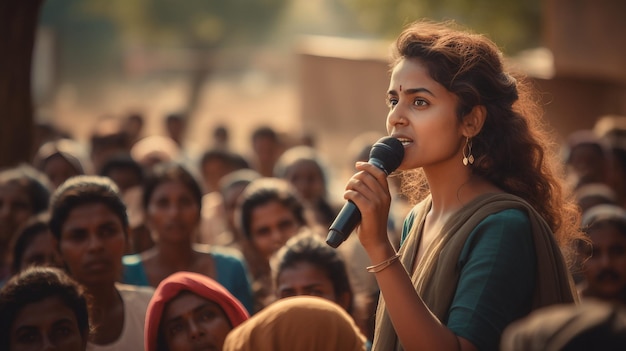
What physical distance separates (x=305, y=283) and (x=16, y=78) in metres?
3.84

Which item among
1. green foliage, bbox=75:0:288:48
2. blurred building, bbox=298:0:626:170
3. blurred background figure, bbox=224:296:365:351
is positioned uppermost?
green foliage, bbox=75:0:288:48


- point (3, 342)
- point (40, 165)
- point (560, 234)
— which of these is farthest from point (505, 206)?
point (40, 165)

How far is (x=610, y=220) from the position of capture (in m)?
6.04

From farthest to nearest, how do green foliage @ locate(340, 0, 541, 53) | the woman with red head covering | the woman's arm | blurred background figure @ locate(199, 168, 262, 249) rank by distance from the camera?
green foliage @ locate(340, 0, 541, 53) < blurred background figure @ locate(199, 168, 262, 249) < the woman with red head covering < the woman's arm

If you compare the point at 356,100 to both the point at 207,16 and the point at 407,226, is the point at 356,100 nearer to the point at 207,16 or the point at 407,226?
the point at 407,226

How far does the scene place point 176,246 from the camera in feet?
19.8

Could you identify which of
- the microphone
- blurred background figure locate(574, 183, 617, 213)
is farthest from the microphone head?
blurred background figure locate(574, 183, 617, 213)

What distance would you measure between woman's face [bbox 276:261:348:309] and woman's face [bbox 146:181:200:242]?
55.8 inches

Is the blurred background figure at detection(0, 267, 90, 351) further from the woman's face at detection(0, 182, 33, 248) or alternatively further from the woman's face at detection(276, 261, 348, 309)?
the woman's face at detection(0, 182, 33, 248)

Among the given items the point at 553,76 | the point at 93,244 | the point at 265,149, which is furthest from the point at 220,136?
the point at 93,244

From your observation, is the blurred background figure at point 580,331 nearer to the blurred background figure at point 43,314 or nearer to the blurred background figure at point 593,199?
the blurred background figure at point 43,314

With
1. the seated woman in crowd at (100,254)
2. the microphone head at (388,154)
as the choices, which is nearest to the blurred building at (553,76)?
the seated woman in crowd at (100,254)

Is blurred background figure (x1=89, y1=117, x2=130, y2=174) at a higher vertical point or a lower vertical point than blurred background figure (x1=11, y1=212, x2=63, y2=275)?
higher

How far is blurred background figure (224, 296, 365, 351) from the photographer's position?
297cm
